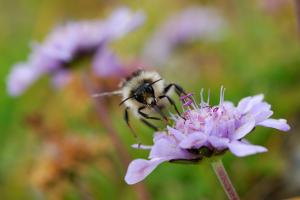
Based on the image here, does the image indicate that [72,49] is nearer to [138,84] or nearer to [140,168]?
[138,84]

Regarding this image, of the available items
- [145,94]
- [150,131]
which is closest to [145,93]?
[145,94]

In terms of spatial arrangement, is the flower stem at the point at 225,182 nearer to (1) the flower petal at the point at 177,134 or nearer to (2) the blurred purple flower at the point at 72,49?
(1) the flower petal at the point at 177,134

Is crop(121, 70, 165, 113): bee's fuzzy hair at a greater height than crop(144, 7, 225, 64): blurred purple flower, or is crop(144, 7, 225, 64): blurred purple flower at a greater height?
crop(144, 7, 225, 64): blurred purple flower

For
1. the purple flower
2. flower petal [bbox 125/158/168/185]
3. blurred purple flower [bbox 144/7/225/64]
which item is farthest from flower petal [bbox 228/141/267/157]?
blurred purple flower [bbox 144/7/225/64]

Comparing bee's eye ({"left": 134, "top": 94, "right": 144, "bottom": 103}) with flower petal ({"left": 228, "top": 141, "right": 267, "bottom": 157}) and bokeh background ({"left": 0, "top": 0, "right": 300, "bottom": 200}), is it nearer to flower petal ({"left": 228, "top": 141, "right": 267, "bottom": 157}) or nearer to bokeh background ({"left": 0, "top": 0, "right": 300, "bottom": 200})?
bokeh background ({"left": 0, "top": 0, "right": 300, "bottom": 200})

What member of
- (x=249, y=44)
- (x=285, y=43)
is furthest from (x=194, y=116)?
(x=249, y=44)

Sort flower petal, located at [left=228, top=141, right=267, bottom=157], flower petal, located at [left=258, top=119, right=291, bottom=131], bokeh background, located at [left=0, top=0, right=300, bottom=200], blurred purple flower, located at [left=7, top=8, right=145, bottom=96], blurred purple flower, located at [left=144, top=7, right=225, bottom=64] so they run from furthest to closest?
blurred purple flower, located at [left=144, top=7, right=225, bottom=64] → bokeh background, located at [left=0, top=0, right=300, bottom=200] → blurred purple flower, located at [left=7, top=8, right=145, bottom=96] → flower petal, located at [left=258, top=119, right=291, bottom=131] → flower petal, located at [left=228, top=141, right=267, bottom=157]
